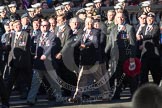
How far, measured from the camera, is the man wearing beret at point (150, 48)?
8.72m

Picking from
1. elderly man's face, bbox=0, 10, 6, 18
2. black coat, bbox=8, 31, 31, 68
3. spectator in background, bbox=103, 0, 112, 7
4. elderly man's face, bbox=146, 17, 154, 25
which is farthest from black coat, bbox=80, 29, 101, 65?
spectator in background, bbox=103, 0, 112, 7

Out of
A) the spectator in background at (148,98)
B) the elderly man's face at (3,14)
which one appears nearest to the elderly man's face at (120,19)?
the elderly man's face at (3,14)

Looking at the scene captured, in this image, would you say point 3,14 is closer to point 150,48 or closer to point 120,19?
point 120,19

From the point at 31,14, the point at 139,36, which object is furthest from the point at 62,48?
the point at 31,14

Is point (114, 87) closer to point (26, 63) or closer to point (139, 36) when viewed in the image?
point (139, 36)

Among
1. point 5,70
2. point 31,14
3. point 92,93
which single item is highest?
point 31,14

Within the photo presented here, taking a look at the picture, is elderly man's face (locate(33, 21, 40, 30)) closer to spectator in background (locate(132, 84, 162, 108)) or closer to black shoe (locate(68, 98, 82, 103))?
black shoe (locate(68, 98, 82, 103))

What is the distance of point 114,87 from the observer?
855cm

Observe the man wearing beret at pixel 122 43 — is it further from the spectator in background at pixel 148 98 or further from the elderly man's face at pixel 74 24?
the spectator in background at pixel 148 98

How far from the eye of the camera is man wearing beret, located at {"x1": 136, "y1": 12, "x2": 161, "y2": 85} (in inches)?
343

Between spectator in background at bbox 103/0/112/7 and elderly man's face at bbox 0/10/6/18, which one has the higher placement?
elderly man's face at bbox 0/10/6/18

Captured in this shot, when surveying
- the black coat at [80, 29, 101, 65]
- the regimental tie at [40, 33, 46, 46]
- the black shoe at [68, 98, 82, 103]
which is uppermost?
the regimental tie at [40, 33, 46, 46]

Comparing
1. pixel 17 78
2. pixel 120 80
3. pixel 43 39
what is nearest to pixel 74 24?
pixel 43 39

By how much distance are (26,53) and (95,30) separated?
4.43 feet
